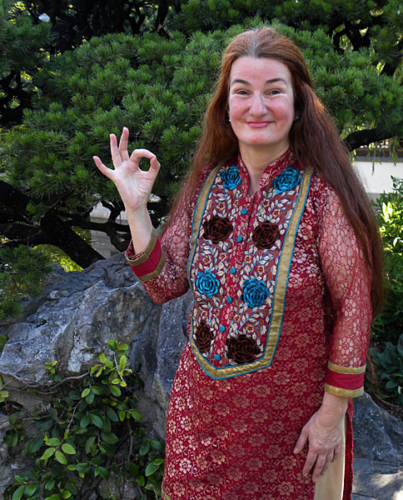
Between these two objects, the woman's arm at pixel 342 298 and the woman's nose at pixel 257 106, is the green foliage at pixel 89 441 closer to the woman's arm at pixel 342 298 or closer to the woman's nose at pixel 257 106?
the woman's arm at pixel 342 298

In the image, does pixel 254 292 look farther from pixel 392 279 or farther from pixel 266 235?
pixel 392 279

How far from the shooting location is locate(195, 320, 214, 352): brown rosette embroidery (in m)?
1.62

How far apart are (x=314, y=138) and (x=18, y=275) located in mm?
1588

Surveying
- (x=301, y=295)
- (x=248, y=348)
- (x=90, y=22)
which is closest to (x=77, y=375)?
(x=248, y=348)

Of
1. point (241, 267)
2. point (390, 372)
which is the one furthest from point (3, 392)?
point (390, 372)

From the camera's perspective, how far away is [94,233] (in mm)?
7500

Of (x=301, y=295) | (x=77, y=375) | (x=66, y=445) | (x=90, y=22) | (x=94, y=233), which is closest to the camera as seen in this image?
(x=301, y=295)

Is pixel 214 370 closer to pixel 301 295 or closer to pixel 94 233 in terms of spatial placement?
pixel 301 295

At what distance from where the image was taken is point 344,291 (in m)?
1.44

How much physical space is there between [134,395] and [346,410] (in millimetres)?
1168

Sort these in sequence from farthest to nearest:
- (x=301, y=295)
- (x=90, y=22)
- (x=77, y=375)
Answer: (x=90, y=22)
(x=77, y=375)
(x=301, y=295)

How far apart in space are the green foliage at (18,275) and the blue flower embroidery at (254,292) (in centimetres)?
128

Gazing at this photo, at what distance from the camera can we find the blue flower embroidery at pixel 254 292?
1.51 meters

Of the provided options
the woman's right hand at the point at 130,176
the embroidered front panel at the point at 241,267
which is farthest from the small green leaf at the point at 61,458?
the woman's right hand at the point at 130,176
